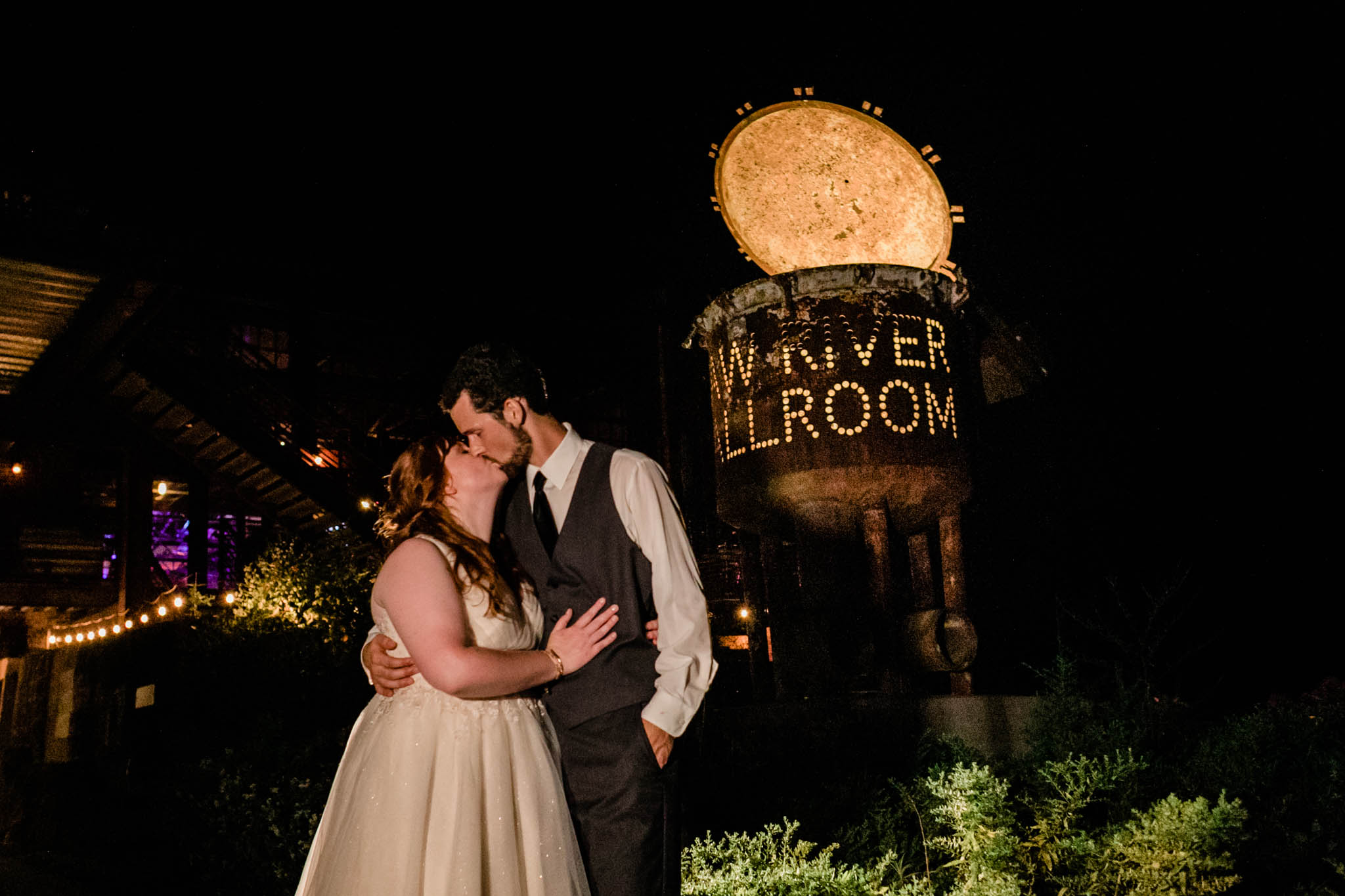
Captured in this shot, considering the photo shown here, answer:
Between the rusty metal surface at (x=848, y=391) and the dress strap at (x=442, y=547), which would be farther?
the rusty metal surface at (x=848, y=391)

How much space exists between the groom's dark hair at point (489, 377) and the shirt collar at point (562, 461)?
21 centimetres

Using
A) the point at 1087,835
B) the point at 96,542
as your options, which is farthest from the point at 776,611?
the point at 96,542

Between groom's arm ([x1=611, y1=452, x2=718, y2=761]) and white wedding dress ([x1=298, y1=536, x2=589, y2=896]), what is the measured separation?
42 centimetres

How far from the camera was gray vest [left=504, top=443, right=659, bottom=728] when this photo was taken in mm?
3156

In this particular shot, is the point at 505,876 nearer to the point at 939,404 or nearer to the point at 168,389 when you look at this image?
the point at 939,404

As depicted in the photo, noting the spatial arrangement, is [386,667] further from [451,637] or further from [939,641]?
[939,641]

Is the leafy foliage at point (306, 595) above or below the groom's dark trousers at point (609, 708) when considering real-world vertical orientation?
above

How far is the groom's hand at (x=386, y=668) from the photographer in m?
3.21

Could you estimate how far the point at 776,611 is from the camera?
706 centimetres

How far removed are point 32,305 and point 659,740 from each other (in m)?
11.0

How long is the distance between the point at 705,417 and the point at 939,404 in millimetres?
3988

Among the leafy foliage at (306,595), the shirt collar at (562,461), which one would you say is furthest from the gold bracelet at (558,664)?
the leafy foliage at (306,595)

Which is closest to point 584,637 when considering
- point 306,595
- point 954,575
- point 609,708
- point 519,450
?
point 609,708

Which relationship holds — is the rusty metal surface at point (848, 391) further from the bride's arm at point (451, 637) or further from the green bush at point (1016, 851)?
the bride's arm at point (451, 637)
